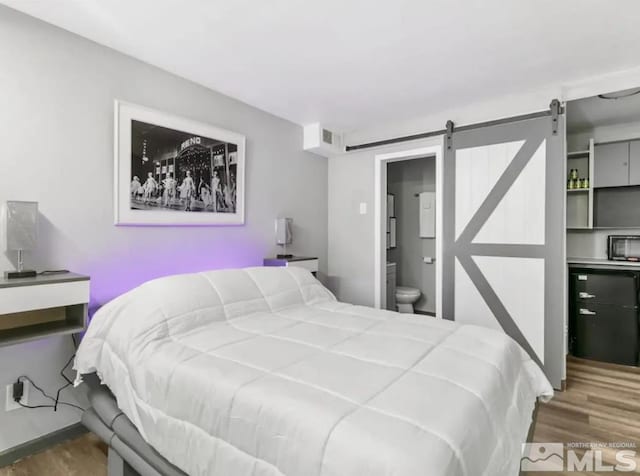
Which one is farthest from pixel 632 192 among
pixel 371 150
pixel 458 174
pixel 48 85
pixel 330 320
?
pixel 48 85

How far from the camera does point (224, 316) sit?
83.8 inches

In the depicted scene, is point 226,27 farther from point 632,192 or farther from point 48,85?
point 632,192

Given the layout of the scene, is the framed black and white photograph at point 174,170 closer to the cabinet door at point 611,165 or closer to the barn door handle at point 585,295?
the barn door handle at point 585,295

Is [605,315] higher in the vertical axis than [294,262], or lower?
lower

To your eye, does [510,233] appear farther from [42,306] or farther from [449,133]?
[42,306]

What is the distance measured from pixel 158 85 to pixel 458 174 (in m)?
2.70

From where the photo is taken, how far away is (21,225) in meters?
1.79

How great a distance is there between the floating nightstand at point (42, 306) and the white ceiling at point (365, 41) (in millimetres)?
1500

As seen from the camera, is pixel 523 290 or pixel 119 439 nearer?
pixel 119 439

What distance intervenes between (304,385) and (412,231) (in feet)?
13.9

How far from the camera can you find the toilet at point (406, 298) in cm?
462

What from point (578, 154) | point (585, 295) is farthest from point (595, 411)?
point (578, 154)

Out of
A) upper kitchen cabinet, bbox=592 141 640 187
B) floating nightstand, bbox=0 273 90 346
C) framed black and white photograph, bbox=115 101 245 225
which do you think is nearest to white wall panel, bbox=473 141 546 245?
upper kitchen cabinet, bbox=592 141 640 187

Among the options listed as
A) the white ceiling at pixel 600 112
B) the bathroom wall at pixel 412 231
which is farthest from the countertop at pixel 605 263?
the bathroom wall at pixel 412 231
